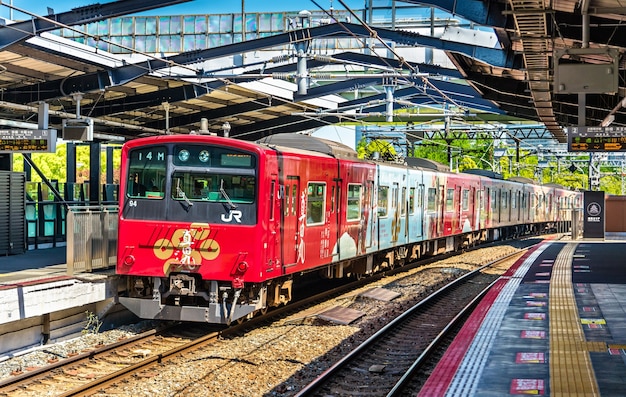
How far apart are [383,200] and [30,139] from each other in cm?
753

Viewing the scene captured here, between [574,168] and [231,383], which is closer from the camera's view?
[231,383]

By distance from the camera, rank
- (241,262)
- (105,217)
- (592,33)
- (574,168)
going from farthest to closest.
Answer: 1. (574,168)
2. (592,33)
3. (105,217)
4. (241,262)

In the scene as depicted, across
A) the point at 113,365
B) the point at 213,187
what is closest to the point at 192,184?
the point at 213,187

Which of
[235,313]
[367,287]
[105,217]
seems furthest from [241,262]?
[367,287]

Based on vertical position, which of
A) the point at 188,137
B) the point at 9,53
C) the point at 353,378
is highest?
the point at 9,53

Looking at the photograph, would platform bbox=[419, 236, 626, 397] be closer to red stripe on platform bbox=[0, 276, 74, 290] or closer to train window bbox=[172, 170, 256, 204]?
train window bbox=[172, 170, 256, 204]

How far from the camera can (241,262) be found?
12.0 metres

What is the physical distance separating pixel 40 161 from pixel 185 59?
4778cm

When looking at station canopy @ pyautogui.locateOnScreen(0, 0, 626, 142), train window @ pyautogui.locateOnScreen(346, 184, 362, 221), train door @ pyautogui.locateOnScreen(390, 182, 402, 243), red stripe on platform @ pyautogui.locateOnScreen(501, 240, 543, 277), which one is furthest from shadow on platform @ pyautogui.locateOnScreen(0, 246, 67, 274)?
red stripe on platform @ pyautogui.locateOnScreen(501, 240, 543, 277)

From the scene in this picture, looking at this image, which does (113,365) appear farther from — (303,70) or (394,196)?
(303,70)

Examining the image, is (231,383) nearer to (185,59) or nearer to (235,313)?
(235,313)

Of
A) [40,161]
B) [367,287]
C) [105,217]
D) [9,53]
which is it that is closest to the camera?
[105,217]

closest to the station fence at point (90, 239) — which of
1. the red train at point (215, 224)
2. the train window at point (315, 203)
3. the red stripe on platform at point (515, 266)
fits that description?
the red train at point (215, 224)

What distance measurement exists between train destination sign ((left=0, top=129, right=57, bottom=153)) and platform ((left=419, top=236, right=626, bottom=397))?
8.11m
